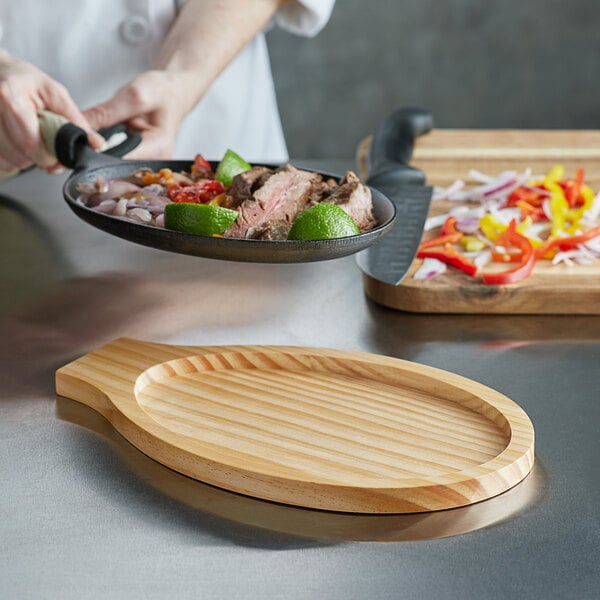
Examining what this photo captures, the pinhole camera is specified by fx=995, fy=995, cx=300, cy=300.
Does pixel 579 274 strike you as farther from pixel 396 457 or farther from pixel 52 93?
pixel 52 93

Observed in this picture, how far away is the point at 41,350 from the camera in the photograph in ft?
3.62

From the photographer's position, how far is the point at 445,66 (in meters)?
3.88

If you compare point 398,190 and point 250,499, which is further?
point 398,190

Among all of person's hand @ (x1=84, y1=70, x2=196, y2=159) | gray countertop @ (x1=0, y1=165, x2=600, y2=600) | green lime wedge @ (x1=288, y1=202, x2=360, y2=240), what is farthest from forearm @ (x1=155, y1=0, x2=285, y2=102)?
green lime wedge @ (x1=288, y1=202, x2=360, y2=240)

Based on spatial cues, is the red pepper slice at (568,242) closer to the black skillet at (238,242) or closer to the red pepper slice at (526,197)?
the red pepper slice at (526,197)

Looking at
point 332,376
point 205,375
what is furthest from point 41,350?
point 332,376

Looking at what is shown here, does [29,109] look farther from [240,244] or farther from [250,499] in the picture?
[250,499]

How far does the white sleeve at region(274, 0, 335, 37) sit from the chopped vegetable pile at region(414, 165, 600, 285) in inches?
19.6

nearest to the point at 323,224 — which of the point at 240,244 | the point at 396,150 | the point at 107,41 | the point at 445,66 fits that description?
the point at 240,244

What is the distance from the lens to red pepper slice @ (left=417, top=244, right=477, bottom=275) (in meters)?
1.30

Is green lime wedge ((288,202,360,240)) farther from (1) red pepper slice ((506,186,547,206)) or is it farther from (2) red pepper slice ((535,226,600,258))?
(1) red pepper slice ((506,186,547,206))

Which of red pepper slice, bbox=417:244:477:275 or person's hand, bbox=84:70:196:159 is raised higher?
person's hand, bbox=84:70:196:159

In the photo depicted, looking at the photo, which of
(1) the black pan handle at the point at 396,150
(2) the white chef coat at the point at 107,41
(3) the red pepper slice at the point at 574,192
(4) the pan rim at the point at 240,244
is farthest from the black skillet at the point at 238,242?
(2) the white chef coat at the point at 107,41

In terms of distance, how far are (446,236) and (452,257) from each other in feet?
0.31
